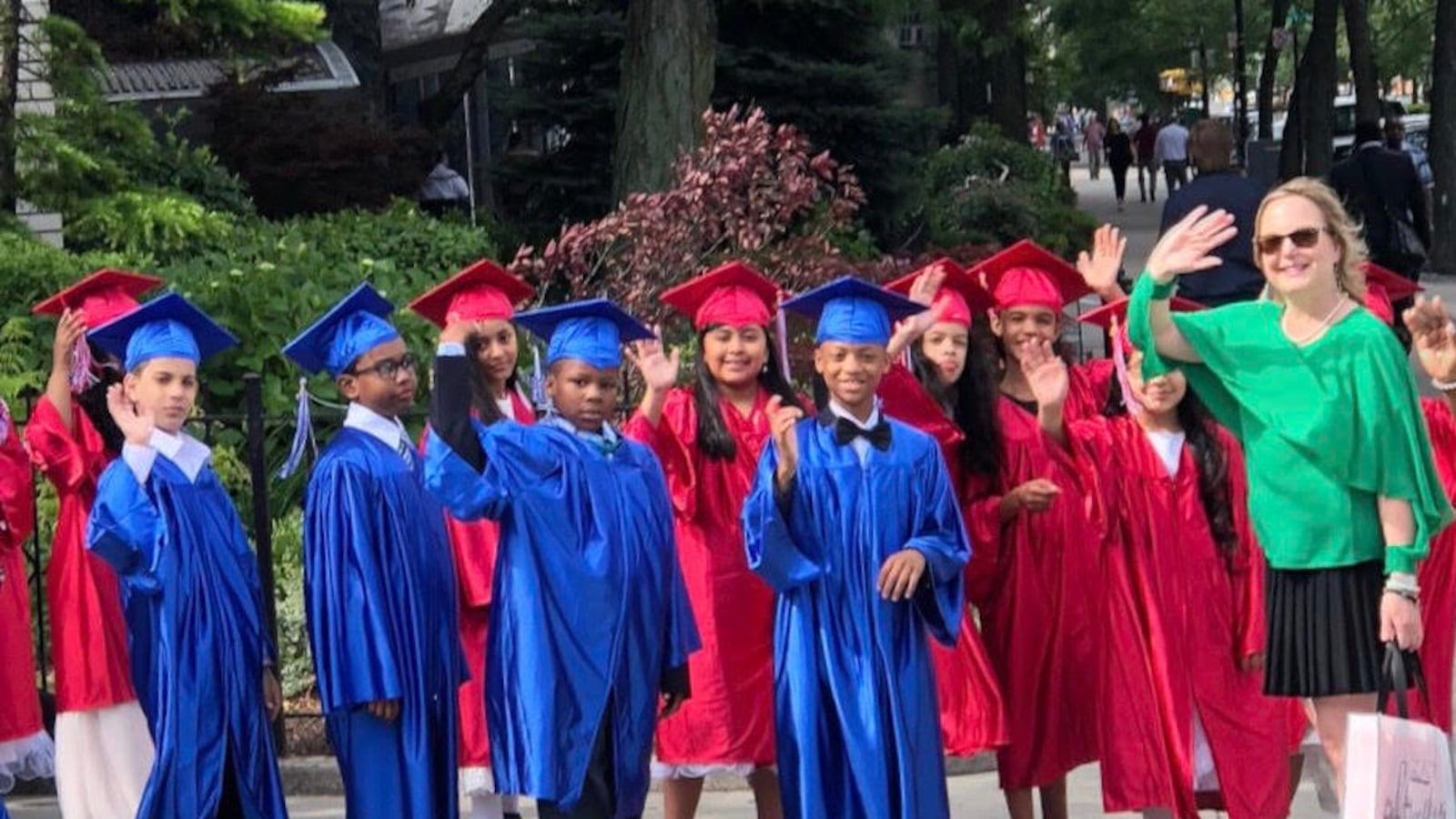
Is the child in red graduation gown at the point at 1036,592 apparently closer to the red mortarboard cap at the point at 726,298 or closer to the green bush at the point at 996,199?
the red mortarboard cap at the point at 726,298

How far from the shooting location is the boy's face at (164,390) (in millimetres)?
7398

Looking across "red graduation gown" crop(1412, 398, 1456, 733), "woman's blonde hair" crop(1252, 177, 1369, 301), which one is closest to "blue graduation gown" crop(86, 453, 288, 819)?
"woman's blonde hair" crop(1252, 177, 1369, 301)

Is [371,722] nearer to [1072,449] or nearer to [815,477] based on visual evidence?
[815,477]

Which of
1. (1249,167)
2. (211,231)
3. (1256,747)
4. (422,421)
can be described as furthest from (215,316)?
(1249,167)

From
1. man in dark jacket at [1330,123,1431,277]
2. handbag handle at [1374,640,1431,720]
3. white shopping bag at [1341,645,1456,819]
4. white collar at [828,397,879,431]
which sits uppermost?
man in dark jacket at [1330,123,1431,277]

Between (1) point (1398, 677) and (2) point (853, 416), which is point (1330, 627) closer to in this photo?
(1) point (1398, 677)

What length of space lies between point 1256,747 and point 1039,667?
675 millimetres

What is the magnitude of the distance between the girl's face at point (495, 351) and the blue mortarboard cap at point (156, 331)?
34.5 inches

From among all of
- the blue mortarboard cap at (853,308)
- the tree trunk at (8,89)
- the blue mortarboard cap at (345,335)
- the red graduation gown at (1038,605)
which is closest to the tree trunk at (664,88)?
the tree trunk at (8,89)

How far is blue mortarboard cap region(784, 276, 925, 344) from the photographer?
714 centimetres

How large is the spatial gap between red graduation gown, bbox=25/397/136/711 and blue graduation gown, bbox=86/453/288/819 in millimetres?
357

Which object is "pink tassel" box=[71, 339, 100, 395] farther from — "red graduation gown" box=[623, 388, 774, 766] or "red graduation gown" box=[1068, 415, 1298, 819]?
"red graduation gown" box=[1068, 415, 1298, 819]

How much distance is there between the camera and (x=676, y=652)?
7324 millimetres

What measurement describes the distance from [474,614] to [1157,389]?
7.17 feet
